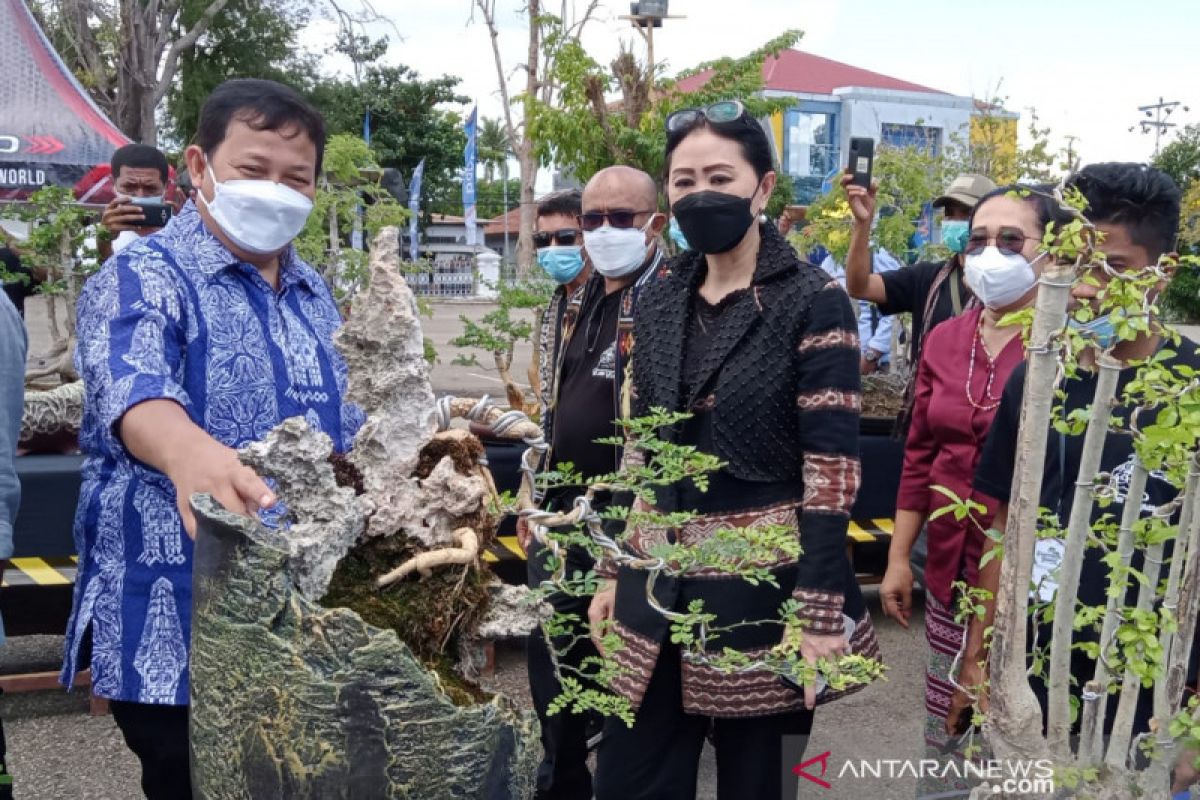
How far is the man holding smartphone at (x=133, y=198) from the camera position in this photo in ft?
13.1

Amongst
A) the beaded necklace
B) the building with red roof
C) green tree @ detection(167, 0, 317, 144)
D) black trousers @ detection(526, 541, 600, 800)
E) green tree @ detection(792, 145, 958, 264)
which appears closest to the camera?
the beaded necklace

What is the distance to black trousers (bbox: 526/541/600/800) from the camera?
3.32 metres

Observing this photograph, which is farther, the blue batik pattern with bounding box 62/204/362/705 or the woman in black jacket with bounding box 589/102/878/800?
the woman in black jacket with bounding box 589/102/878/800

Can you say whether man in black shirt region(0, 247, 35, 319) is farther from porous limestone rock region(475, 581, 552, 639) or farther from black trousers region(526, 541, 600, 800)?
porous limestone rock region(475, 581, 552, 639)

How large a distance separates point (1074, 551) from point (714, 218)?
1150 mm

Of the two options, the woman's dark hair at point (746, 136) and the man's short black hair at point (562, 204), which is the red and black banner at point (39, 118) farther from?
the woman's dark hair at point (746, 136)

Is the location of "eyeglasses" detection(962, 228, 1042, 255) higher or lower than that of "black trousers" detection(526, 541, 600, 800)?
higher

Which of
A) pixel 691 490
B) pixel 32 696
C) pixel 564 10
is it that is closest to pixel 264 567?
pixel 691 490

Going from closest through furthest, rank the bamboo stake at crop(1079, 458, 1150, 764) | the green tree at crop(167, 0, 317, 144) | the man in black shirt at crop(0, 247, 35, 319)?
the bamboo stake at crop(1079, 458, 1150, 764), the man in black shirt at crop(0, 247, 35, 319), the green tree at crop(167, 0, 317, 144)

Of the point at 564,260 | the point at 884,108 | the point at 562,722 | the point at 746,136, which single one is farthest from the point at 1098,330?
the point at 884,108

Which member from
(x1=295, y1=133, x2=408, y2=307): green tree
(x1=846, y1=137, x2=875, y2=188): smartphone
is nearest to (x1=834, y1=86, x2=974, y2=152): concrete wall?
(x1=295, y1=133, x2=408, y2=307): green tree

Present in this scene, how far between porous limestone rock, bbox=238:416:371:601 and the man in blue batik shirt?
54 centimetres

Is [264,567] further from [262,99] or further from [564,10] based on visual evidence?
[564,10]

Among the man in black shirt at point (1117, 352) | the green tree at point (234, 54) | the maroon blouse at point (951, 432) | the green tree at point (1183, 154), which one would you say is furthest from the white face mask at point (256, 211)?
the green tree at point (1183, 154)
